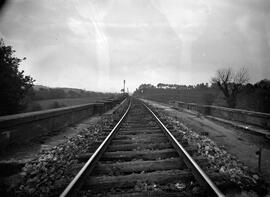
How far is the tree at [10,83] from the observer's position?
10.5 meters

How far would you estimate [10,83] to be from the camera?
35.4ft

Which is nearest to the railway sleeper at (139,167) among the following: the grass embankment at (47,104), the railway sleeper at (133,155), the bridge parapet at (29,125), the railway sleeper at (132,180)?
the railway sleeper at (132,180)

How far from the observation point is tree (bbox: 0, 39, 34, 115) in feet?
34.3

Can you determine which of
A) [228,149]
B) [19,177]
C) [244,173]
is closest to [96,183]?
[19,177]

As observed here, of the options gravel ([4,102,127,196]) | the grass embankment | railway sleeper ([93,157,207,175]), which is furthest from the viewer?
the grass embankment

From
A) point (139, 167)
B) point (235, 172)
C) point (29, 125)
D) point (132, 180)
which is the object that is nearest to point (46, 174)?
point (132, 180)

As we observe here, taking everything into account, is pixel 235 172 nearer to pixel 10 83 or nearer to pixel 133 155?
pixel 133 155

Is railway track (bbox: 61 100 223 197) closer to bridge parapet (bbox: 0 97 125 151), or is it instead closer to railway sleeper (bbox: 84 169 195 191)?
railway sleeper (bbox: 84 169 195 191)

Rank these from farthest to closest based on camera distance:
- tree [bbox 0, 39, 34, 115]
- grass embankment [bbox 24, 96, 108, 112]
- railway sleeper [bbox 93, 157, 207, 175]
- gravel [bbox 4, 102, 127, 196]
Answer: grass embankment [bbox 24, 96, 108, 112], tree [bbox 0, 39, 34, 115], railway sleeper [bbox 93, 157, 207, 175], gravel [bbox 4, 102, 127, 196]

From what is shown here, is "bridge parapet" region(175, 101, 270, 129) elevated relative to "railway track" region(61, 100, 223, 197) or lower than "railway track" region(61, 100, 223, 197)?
elevated

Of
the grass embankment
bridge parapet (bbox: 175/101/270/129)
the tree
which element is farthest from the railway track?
the grass embankment

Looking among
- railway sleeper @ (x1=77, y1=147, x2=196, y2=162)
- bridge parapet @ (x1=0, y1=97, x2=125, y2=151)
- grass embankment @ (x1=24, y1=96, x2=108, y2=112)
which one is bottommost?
grass embankment @ (x1=24, y1=96, x2=108, y2=112)

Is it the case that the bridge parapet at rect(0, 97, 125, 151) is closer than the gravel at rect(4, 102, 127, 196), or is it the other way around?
the gravel at rect(4, 102, 127, 196)

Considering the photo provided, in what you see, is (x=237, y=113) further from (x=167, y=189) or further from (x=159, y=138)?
(x=167, y=189)
